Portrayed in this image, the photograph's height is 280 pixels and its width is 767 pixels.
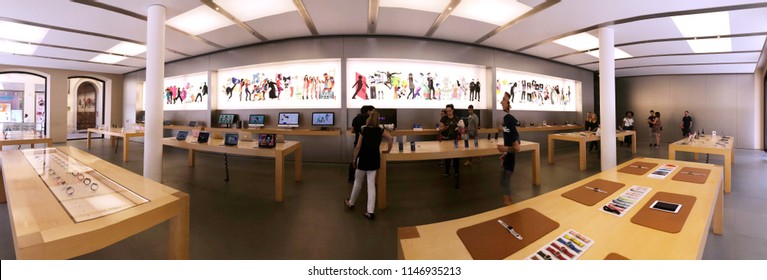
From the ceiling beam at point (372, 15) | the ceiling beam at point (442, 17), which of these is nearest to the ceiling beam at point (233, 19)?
the ceiling beam at point (372, 15)

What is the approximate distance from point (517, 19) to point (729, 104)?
1048 cm

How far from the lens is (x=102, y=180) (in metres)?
1.62

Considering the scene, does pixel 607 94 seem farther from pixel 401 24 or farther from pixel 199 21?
pixel 199 21

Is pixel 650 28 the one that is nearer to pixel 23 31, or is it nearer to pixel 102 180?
pixel 102 180

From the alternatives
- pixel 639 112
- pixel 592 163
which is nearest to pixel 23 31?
pixel 592 163

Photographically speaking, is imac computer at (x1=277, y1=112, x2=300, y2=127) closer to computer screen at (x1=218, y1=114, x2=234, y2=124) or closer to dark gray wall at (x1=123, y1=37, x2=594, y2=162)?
dark gray wall at (x1=123, y1=37, x2=594, y2=162)

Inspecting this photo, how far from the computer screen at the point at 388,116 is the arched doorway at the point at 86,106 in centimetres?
1311

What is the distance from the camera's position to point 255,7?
165 inches

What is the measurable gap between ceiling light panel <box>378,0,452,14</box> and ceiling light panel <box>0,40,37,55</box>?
8436mm

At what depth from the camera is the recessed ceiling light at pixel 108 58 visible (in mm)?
7230

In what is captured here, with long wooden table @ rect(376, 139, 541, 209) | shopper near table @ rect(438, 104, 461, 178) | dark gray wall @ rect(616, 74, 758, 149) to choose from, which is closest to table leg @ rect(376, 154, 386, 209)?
long wooden table @ rect(376, 139, 541, 209)

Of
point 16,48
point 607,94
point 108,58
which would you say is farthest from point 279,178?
point 16,48

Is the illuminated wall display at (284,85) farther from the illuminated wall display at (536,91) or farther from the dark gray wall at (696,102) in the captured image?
the dark gray wall at (696,102)

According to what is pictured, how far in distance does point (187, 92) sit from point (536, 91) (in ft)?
33.5
